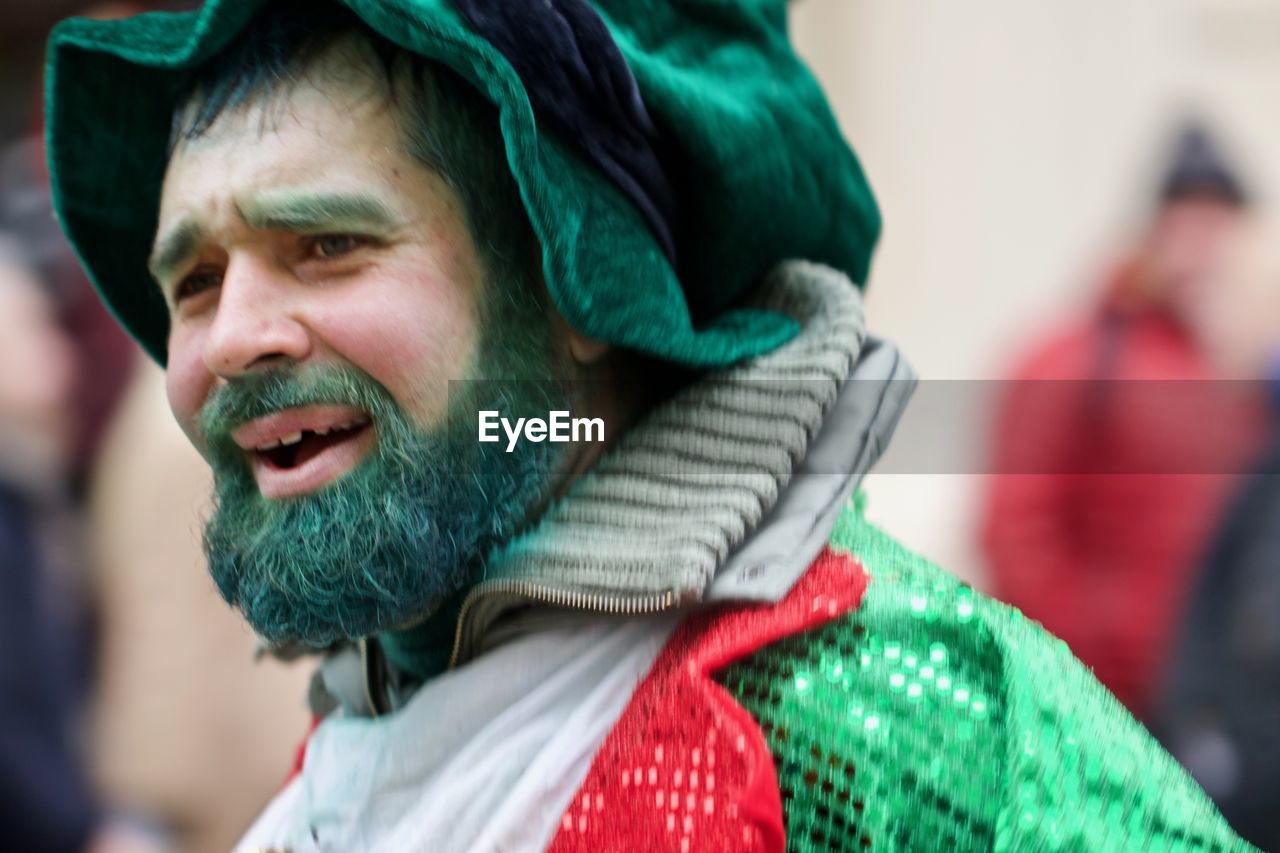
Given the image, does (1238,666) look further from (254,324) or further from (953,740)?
(254,324)

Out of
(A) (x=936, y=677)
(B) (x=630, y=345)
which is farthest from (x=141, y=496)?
(A) (x=936, y=677)

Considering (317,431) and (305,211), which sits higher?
(305,211)

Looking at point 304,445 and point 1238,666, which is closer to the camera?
point 304,445

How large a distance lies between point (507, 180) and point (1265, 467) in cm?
177

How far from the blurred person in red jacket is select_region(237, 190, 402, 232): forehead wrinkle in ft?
6.34

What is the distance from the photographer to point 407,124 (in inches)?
63.1

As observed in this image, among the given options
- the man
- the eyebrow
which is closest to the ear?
the man

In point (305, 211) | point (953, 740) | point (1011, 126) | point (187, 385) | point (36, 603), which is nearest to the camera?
point (953, 740)

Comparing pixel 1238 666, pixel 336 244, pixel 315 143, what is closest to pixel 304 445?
pixel 336 244

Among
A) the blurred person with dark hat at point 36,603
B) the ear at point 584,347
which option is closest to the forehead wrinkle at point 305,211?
the ear at point 584,347

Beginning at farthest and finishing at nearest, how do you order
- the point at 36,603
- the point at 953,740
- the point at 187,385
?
the point at 36,603 < the point at 187,385 < the point at 953,740

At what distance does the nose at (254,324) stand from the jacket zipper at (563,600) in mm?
343

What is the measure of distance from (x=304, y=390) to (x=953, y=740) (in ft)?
2.56

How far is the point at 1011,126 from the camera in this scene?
19.9ft
